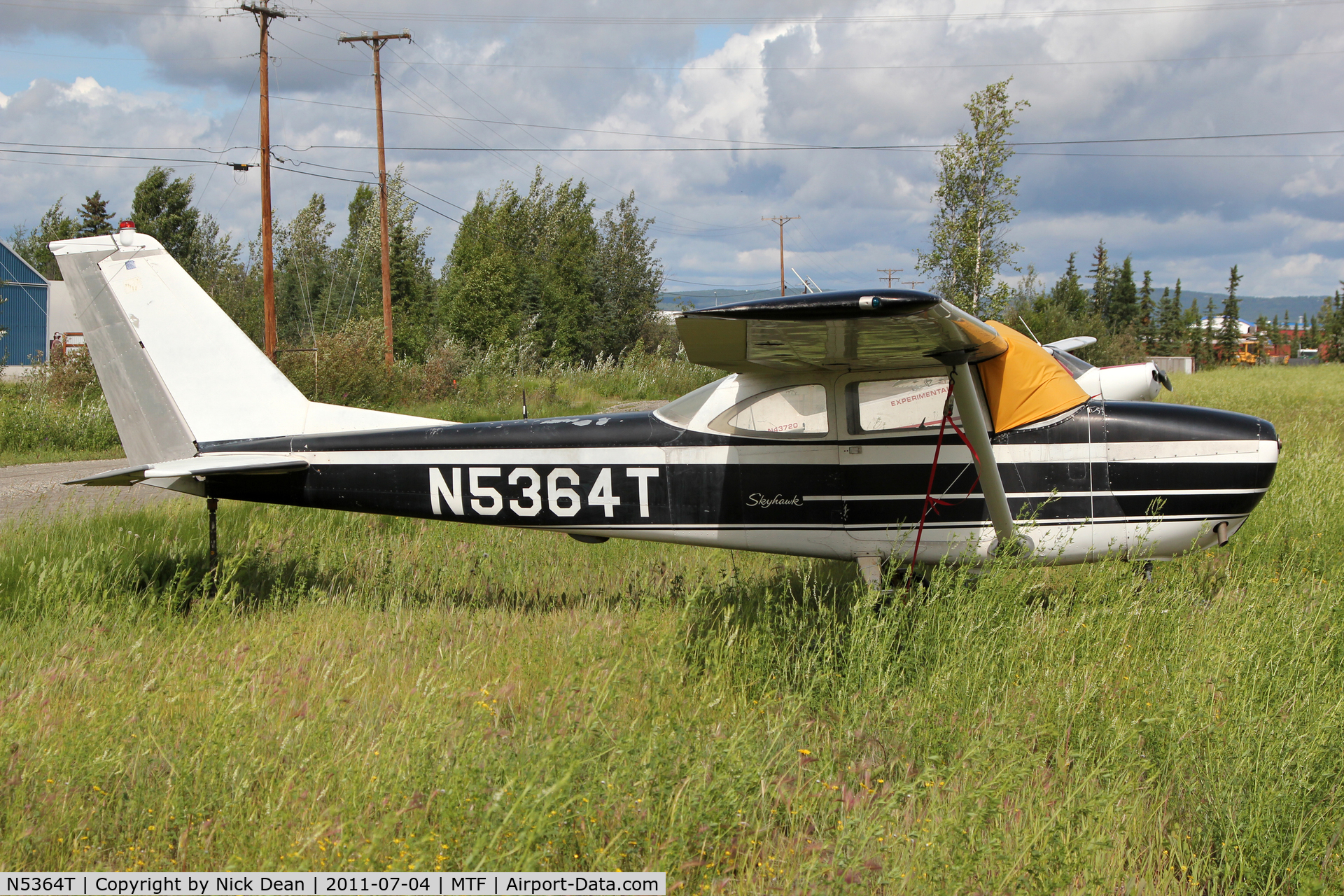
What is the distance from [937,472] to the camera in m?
5.26

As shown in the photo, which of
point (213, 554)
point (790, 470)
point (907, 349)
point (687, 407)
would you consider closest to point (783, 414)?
point (790, 470)

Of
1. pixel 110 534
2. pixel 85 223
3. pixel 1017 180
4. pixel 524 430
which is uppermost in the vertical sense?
pixel 85 223

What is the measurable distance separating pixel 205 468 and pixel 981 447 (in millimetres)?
4854

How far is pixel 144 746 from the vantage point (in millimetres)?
3529

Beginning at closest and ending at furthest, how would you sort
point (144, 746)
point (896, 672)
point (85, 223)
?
point (144, 746) → point (896, 672) → point (85, 223)

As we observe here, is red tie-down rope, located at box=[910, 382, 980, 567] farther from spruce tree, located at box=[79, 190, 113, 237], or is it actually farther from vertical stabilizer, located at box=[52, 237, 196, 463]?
spruce tree, located at box=[79, 190, 113, 237]

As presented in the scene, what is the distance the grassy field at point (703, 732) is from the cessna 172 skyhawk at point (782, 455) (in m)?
0.48

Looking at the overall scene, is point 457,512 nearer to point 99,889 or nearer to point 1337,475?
point 99,889

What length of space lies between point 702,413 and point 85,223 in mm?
62413

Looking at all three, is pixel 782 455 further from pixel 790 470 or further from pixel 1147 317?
pixel 1147 317

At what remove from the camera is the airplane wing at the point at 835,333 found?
145 inches

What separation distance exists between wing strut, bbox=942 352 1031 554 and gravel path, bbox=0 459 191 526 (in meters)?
7.53

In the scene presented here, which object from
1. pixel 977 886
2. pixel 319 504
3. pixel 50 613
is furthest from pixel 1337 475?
pixel 50 613

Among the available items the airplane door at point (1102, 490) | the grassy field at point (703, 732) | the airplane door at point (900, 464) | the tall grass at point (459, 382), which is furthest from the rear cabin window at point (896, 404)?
the tall grass at point (459, 382)
